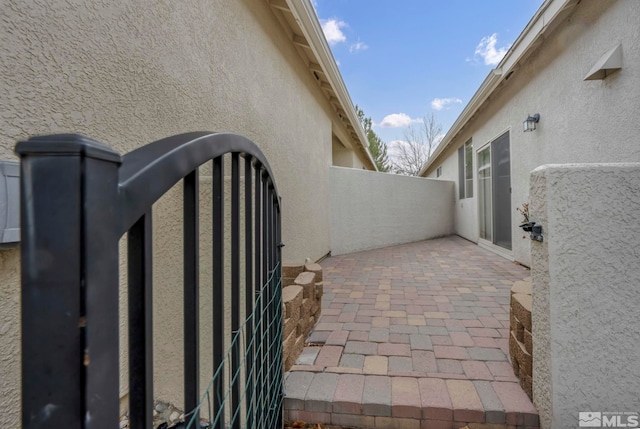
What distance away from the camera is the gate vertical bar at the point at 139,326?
0.66 metres

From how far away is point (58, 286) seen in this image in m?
0.45

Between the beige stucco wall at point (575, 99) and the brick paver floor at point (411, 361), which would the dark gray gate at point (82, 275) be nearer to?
the brick paver floor at point (411, 361)

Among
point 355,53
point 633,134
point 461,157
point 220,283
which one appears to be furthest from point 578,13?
point 355,53

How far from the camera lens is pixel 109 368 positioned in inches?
20.1

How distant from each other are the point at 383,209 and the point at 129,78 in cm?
805

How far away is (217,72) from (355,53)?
45.9 feet

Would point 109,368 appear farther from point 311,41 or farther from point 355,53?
point 355,53

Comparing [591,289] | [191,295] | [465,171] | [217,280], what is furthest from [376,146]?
[191,295]

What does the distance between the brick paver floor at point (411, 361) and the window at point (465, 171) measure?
5592mm

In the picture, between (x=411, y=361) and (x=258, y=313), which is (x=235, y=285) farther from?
(x=411, y=361)

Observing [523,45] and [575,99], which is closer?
[575,99]

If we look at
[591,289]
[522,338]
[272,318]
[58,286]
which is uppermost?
[58,286]

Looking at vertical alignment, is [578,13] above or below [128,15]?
above

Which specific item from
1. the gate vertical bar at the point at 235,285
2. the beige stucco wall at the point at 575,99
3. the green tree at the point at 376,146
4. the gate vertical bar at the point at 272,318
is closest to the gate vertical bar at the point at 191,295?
the gate vertical bar at the point at 235,285
